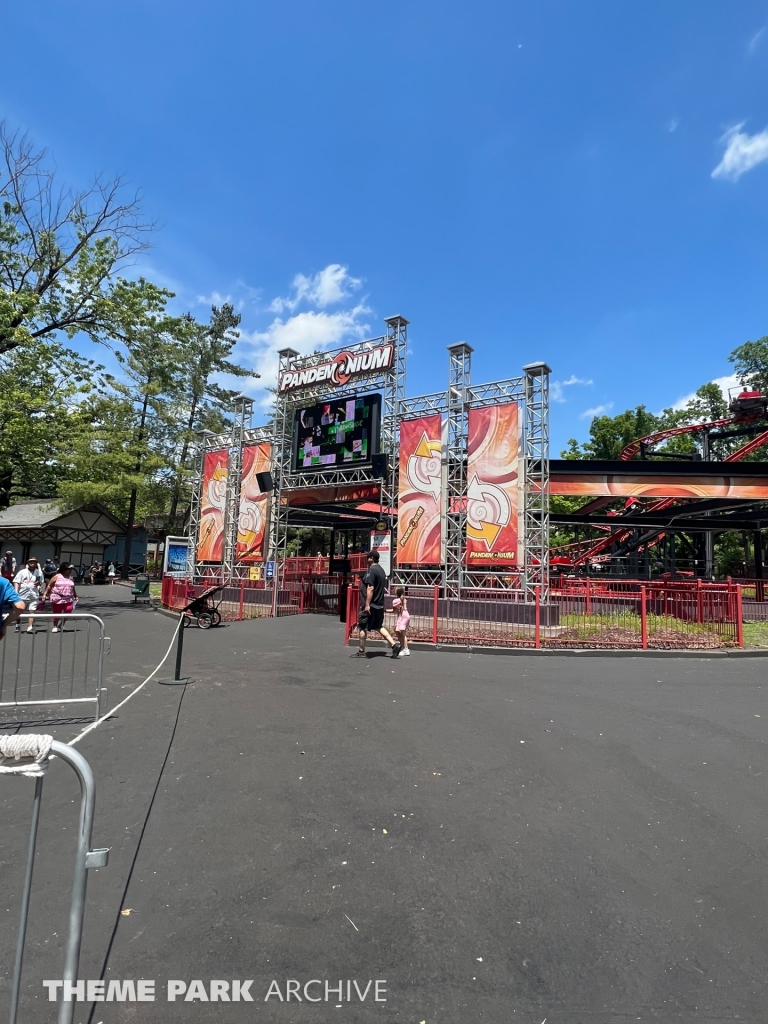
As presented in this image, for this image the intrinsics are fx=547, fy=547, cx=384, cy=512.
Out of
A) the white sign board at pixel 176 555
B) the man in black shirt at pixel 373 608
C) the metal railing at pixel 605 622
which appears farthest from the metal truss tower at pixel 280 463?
the man in black shirt at pixel 373 608

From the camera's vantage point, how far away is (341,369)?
68.9 feet

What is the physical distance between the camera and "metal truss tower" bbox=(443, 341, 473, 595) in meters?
17.8

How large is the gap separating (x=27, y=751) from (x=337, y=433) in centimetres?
1915

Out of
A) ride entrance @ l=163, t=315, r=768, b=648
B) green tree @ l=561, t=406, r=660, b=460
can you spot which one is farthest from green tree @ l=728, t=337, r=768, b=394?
ride entrance @ l=163, t=315, r=768, b=648

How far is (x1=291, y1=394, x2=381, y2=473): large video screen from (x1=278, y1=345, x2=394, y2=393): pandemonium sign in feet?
3.10

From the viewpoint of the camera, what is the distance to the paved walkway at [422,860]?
8.23 feet

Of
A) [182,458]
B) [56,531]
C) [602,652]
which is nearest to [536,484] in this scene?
[602,652]

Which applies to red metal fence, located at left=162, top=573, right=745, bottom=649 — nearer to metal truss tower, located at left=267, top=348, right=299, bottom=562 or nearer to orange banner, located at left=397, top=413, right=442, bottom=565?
orange banner, located at left=397, top=413, right=442, bottom=565

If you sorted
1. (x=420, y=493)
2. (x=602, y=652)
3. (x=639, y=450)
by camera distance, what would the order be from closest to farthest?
(x=602, y=652) → (x=420, y=493) → (x=639, y=450)

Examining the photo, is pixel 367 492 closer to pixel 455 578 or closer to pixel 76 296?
pixel 455 578

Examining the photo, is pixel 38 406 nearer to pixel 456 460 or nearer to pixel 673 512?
pixel 456 460

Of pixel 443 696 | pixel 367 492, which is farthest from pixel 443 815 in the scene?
pixel 367 492

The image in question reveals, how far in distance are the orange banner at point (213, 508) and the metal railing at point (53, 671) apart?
12.2m

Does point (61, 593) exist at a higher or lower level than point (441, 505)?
lower
